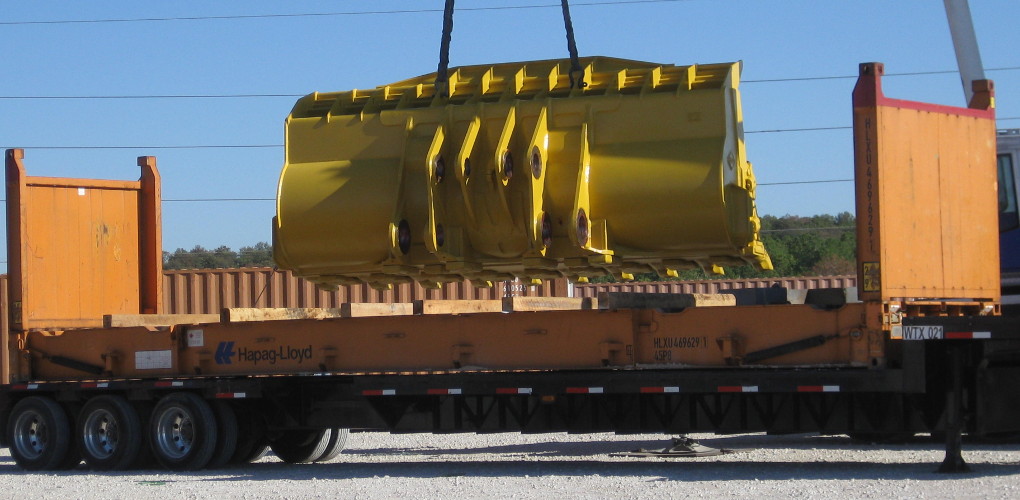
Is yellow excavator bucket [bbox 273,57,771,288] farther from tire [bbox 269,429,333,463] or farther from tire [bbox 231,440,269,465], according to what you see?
tire [bbox 269,429,333,463]

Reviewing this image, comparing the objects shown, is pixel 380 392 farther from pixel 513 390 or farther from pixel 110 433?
pixel 110 433

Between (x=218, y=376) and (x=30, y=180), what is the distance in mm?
3529

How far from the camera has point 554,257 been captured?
12828mm

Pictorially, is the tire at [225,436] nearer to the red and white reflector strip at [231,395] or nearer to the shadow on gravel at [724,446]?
the red and white reflector strip at [231,395]

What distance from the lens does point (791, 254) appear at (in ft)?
181

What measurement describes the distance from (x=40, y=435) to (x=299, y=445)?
2.97 meters

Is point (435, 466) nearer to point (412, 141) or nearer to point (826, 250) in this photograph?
point (412, 141)

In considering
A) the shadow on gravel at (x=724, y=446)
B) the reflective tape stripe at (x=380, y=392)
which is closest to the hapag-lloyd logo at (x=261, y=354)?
the reflective tape stripe at (x=380, y=392)

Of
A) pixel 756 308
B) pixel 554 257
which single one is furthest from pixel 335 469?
pixel 756 308

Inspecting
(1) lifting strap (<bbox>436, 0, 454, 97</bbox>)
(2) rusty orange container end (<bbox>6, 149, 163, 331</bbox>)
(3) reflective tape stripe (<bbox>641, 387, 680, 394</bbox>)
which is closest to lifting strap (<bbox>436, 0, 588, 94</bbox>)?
(1) lifting strap (<bbox>436, 0, 454, 97</bbox>)

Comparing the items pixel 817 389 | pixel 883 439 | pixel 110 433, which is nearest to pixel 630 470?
pixel 817 389

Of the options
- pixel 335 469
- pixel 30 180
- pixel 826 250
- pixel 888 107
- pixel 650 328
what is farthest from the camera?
pixel 826 250

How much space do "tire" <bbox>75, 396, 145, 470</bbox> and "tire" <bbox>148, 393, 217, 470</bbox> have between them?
249 millimetres

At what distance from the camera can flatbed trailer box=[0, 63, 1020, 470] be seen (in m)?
11.7
